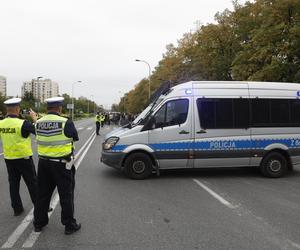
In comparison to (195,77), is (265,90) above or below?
below

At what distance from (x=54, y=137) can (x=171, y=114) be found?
4818 millimetres

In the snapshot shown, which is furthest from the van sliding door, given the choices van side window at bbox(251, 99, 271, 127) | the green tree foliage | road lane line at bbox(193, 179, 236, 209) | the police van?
the green tree foliage

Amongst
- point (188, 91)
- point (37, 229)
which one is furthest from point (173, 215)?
point (188, 91)

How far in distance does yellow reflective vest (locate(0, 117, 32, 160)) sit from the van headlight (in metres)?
3.57

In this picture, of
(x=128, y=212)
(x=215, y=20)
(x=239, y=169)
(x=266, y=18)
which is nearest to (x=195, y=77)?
(x=215, y=20)

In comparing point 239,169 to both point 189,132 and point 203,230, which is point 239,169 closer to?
point 189,132

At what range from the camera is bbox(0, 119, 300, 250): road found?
201 inches

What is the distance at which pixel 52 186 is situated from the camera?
5.59 metres

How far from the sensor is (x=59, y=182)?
5.37 meters

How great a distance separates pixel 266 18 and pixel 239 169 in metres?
20.8

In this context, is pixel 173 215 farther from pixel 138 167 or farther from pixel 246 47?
pixel 246 47

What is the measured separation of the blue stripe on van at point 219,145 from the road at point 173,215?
0.78 m

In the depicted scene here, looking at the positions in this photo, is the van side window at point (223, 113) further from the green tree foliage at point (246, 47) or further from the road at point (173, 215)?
the green tree foliage at point (246, 47)

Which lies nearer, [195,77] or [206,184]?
[206,184]
